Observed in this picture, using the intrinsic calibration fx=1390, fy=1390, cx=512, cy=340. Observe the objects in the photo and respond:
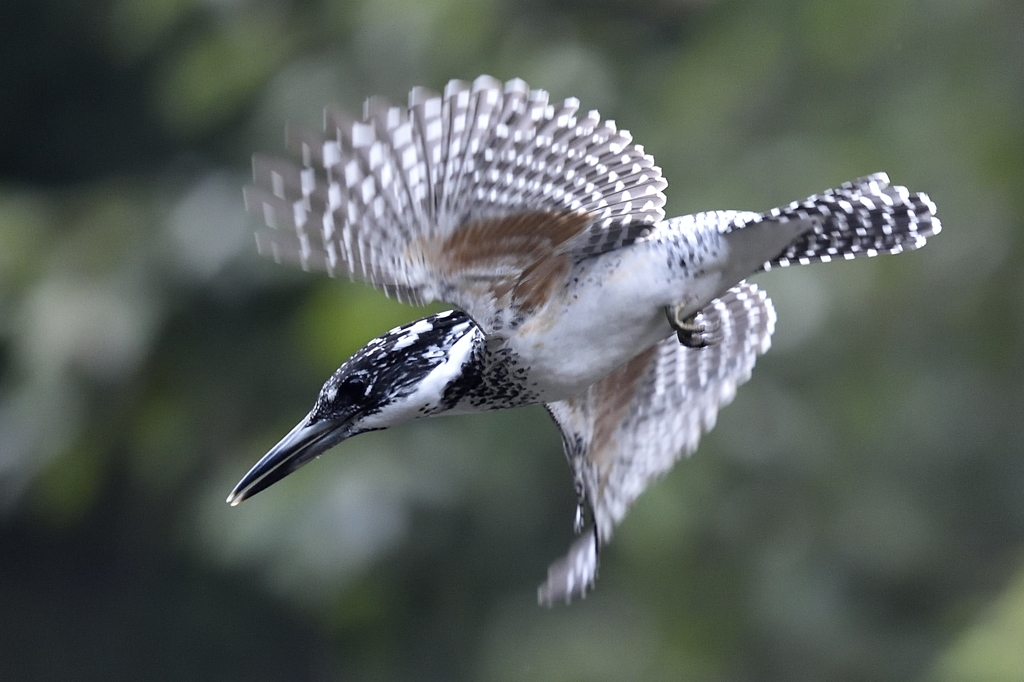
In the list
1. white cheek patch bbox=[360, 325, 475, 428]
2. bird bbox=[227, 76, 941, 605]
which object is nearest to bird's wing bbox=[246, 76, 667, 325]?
bird bbox=[227, 76, 941, 605]

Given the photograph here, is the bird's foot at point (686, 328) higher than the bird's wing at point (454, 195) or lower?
lower

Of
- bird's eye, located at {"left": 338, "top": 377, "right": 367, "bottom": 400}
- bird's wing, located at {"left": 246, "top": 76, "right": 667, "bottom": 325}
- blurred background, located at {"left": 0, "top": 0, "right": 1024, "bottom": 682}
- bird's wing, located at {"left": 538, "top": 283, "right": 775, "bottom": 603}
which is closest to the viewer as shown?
bird's wing, located at {"left": 246, "top": 76, "right": 667, "bottom": 325}

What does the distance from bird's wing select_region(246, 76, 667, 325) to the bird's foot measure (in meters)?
0.16

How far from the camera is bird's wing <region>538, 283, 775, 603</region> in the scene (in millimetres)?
2781

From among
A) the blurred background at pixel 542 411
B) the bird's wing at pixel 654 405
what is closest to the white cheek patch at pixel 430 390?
the bird's wing at pixel 654 405

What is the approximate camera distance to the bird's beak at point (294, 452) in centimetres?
236

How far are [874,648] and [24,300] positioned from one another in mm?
3548

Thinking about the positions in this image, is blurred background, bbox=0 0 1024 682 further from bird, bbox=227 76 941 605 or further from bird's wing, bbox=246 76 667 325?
bird's wing, bbox=246 76 667 325

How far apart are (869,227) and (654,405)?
2.13 ft

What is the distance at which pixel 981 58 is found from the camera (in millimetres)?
5016

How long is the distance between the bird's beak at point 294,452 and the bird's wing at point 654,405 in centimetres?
55

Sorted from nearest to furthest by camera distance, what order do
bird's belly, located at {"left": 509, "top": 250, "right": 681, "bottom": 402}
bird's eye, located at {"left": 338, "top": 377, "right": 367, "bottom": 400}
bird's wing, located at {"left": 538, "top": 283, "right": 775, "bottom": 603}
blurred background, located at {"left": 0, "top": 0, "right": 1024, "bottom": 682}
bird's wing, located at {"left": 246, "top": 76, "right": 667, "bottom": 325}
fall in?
1. bird's wing, located at {"left": 246, "top": 76, "right": 667, "bottom": 325}
2. bird's belly, located at {"left": 509, "top": 250, "right": 681, "bottom": 402}
3. bird's eye, located at {"left": 338, "top": 377, "right": 367, "bottom": 400}
4. bird's wing, located at {"left": 538, "top": 283, "right": 775, "bottom": 603}
5. blurred background, located at {"left": 0, "top": 0, "right": 1024, "bottom": 682}

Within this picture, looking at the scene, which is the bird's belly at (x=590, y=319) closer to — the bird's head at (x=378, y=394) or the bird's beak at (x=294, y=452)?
the bird's head at (x=378, y=394)

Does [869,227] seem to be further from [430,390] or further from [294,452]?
[294,452]
